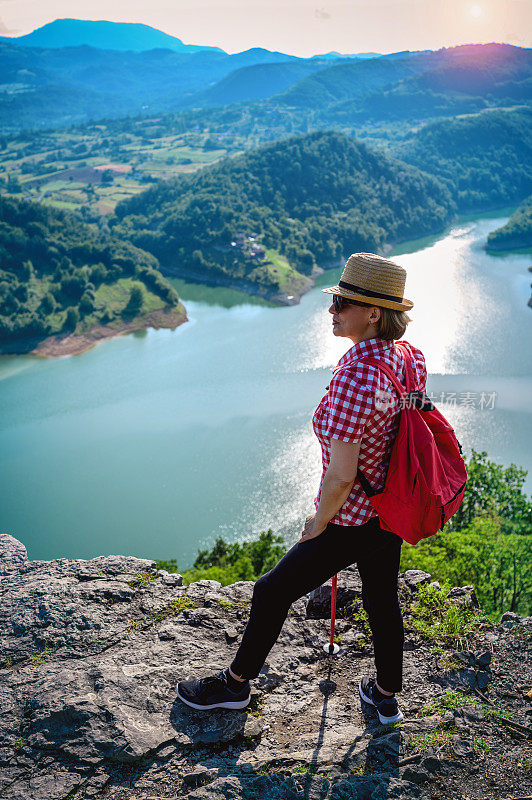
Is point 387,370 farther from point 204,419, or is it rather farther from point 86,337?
point 86,337

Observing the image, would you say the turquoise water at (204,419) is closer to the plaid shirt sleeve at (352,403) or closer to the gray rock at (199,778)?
the gray rock at (199,778)

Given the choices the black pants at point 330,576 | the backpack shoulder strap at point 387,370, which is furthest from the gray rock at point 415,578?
the backpack shoulder strap at point 387,370

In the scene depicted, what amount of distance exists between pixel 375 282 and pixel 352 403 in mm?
576

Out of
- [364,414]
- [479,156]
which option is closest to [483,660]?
[364,414]

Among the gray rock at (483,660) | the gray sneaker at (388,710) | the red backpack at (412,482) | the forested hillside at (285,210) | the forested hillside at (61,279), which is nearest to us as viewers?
the red backpack at (412,482)

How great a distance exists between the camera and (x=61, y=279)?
47344 millimetres

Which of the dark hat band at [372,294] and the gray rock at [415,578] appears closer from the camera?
the dark hat band at [372,294]

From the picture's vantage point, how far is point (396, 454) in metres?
2.54

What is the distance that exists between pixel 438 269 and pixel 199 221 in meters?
28.4

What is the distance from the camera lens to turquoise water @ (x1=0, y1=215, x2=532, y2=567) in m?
19.6

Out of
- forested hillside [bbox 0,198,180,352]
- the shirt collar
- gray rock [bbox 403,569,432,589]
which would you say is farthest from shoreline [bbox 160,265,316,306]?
the shirt collar

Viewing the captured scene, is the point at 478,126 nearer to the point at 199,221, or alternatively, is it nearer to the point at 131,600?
the point at 199,221

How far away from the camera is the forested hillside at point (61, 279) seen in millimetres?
42031

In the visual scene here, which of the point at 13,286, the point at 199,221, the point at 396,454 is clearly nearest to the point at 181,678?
the point at 396,454
